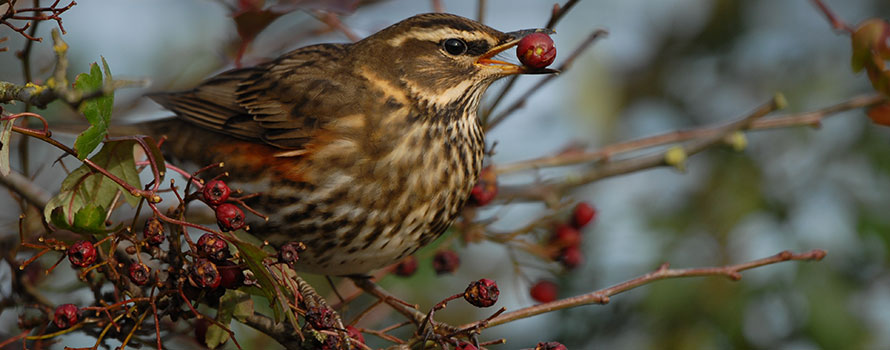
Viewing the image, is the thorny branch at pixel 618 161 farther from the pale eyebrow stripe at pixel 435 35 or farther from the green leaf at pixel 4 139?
the green leaf at pixel 4 139

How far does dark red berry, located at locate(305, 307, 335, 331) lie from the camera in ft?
7.45

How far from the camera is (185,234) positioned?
2.21 m

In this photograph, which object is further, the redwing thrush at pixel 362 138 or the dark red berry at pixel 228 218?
the redwing thrush at pixel 362 138

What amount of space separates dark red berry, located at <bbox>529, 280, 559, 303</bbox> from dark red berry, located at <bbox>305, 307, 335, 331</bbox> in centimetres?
149

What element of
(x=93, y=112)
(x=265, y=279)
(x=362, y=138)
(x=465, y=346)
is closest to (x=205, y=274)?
(x=265, y=279)

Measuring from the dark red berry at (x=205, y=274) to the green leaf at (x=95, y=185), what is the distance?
0.23 meters

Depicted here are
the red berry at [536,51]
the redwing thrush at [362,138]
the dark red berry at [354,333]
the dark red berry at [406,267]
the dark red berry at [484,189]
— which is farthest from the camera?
the dark red berry at [406,267]

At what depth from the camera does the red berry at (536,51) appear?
9.36 ft

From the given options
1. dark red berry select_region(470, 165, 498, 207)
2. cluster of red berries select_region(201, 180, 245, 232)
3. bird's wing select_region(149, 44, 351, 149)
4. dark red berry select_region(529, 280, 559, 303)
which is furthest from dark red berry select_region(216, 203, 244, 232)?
dark red berry select_region(529, 280, 559, 303)

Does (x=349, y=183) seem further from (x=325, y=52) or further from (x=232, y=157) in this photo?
(x=325, y=52)

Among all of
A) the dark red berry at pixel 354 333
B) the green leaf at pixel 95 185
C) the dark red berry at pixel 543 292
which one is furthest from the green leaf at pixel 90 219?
the dark red berry at pixel 543 292

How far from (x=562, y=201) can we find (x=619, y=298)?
3.42ft

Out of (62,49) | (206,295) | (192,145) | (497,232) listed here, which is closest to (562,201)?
(497,232)

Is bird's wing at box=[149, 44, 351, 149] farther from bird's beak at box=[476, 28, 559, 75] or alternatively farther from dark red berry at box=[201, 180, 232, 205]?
dark red berry at box=[201, 180, 232, 205]
